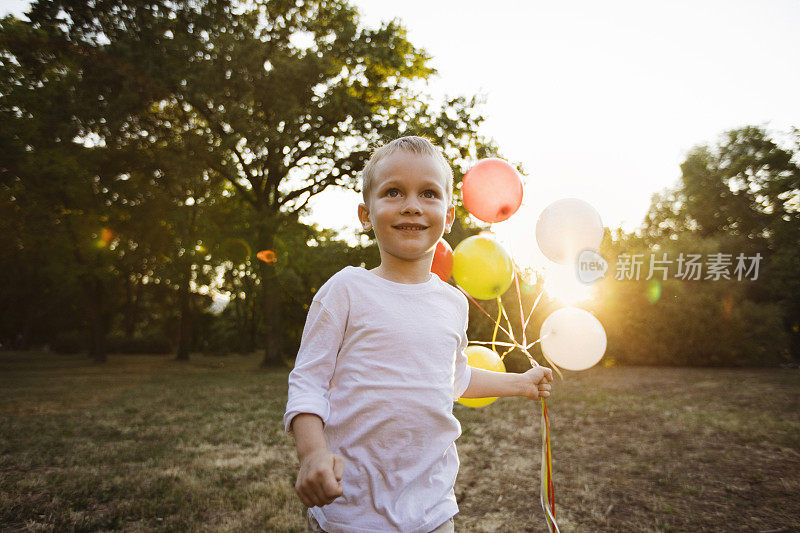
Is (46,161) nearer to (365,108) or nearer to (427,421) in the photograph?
(365,108)

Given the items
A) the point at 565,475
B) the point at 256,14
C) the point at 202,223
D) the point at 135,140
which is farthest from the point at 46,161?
the point at 565,475

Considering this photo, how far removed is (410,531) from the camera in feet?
3.91

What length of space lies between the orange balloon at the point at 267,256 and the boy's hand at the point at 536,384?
13.4 metres

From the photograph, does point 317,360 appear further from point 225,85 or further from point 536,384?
point 225,85

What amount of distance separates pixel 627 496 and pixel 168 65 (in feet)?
40.7

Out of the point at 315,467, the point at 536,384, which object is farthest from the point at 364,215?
the point at 536,384

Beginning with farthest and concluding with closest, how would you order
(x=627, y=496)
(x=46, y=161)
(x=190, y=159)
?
(x=190, y=159) < (x=46, y=161) < (x=627, y=496)

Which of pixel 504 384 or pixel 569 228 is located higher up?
pixel 569 228

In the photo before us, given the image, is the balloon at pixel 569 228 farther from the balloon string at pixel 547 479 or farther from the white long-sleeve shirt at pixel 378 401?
the white long-sleeve shirt at pixel 378 401

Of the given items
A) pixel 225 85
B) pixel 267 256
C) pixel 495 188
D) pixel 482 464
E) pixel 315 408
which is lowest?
pixel 482 464

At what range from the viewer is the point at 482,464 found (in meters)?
4.62

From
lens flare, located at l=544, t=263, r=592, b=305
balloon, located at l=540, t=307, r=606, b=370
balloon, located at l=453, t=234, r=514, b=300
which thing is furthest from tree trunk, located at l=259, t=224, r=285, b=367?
balloon, located at l=540, t=307, r=606, b=370

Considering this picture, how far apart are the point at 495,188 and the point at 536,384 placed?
1248mm

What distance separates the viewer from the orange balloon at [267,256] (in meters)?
14.4
